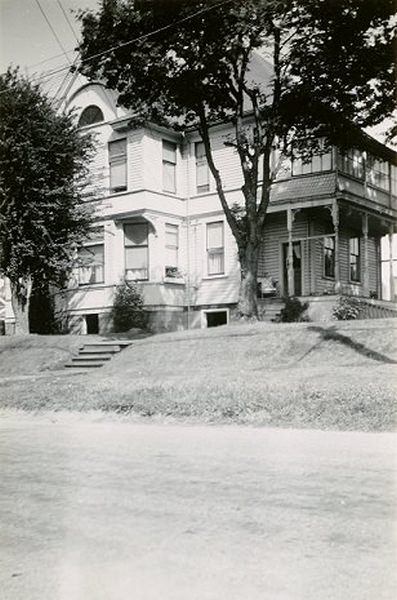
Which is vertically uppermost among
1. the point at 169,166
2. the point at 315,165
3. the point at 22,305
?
the point at 169,166

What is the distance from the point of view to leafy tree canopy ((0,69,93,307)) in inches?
891

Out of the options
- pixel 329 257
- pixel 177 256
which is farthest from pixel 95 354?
pixel 329 257

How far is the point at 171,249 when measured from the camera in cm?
2758

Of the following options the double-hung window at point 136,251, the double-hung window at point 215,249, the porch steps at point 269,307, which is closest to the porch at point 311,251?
the porch steps at point 269,307

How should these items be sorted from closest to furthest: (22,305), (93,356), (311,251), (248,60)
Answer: (248,60) < (93,356) < (22,305) < (311,251)

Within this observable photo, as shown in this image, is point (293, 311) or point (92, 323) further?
point (92, 323)

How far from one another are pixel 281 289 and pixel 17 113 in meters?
11.1

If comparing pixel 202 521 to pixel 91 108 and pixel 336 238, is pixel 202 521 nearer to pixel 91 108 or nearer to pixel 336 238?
pixel 336 238

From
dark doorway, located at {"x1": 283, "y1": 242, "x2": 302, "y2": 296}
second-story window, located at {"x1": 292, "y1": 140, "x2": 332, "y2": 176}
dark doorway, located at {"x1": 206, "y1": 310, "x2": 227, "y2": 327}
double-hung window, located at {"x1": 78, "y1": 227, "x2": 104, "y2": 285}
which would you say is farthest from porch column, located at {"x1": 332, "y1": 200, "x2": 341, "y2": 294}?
double-hung window, located at {"x1": 78, "y1": 227, "x2": 104, "y2": 285}

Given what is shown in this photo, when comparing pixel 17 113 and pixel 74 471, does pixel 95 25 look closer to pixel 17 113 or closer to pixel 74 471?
pixel 17 113

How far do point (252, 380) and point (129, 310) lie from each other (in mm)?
14078

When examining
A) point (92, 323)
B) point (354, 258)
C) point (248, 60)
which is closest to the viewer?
point (248, 60)

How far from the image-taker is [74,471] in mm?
6707

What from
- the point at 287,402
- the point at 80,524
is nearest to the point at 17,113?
the point at 287,402
